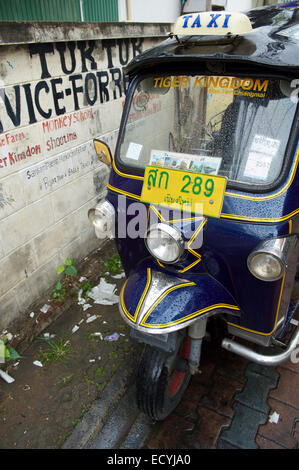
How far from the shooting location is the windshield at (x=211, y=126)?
217 cm

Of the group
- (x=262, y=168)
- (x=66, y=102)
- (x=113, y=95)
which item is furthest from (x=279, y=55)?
(x=113, y=95)

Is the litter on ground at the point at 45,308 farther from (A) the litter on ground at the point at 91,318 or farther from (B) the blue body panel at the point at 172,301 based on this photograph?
(B) the blue body panel at the point at 172,301

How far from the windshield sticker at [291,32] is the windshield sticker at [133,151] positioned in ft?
4.05

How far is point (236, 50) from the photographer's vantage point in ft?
6.99

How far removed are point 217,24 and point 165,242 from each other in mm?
1377

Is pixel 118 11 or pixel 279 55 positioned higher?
pixel 118 11

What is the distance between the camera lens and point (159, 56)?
229cm

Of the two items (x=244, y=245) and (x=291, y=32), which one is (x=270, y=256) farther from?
(x=291, y=32)

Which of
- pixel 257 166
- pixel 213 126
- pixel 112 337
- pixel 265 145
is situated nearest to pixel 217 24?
pixel 213 126

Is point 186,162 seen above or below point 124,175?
above

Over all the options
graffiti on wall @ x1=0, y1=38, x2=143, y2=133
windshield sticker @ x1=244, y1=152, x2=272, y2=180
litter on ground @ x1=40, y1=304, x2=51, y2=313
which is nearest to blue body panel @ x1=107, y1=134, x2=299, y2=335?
windshield sticker @ x1=244, y1=152, x2=272, y2=180

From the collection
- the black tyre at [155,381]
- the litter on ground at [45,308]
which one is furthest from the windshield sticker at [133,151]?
the litter on ground at [45,308]
